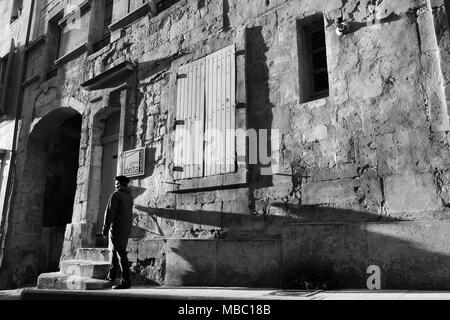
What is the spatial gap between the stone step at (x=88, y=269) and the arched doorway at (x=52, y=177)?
298 cm

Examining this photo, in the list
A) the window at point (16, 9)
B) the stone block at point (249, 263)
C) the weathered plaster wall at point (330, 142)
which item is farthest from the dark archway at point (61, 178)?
the stone block at point (249, 263)

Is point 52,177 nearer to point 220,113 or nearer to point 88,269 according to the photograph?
point 88,269

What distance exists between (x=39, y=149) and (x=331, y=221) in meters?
7.83

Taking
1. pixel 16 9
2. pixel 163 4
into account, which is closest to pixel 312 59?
pixel 163 4

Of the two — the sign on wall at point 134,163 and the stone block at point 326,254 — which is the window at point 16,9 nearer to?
the sign on wall at point 134,163

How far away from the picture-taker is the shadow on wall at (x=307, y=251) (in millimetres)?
3660

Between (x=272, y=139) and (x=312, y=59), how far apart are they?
1.26 metres

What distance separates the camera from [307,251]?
4305 mm

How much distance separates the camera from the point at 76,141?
393 inches

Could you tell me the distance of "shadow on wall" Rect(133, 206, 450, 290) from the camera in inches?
144

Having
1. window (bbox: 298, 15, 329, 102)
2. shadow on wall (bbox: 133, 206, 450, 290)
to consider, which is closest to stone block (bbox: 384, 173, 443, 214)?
shadow on wall (bbox: 133, 206, 450, 290)

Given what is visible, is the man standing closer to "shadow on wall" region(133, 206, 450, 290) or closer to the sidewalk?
the sidewalk

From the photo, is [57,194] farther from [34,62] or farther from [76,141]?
[34,62]
